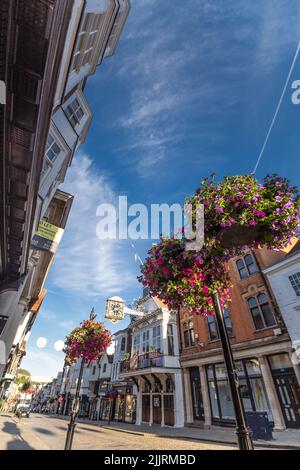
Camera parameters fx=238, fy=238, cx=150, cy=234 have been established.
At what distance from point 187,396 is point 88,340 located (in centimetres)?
1119

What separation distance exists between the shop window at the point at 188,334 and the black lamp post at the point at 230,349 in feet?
57.5

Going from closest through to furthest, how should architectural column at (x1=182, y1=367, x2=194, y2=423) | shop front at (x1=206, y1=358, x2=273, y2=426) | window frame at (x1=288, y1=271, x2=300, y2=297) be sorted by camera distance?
window frame at (x1=288, y1=271, x2=300, y2=297) < shop front at (x1=206, y1=358, x2=273, y2=426) < architectural column at (x1=182, y1=367, x2=194, y2=423)

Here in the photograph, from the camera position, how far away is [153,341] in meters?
22.3

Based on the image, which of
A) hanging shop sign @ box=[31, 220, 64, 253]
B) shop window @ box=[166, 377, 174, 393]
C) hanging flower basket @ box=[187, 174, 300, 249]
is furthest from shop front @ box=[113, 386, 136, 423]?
hanging flower basket @ box=[187, 174, 300, 249]

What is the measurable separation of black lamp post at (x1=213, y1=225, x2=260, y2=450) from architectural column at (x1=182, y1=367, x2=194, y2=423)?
59.4ft

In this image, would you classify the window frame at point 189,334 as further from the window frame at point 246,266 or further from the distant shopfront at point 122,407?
the distant shopfront at point 122,407

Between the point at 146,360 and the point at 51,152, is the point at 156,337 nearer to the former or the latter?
the point at 146,360

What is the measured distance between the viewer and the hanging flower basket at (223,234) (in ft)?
13.0

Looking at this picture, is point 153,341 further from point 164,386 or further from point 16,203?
point 16,203

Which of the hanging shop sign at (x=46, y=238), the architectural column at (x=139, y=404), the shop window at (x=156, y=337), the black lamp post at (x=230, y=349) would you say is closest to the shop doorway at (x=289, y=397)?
the shop window at (x=156, y=337)

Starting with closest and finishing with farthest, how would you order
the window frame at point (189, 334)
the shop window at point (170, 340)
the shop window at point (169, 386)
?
the shop window at point (169, 386) < the window frame at point (189, 334) < the shop window at point (170, 340)

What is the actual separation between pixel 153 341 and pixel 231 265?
10.5 meters

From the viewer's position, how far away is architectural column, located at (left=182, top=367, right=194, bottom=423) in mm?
17547

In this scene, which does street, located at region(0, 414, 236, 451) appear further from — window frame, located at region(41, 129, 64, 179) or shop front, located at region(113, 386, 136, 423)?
shop front, located at region(113, 386, 136, 423)
